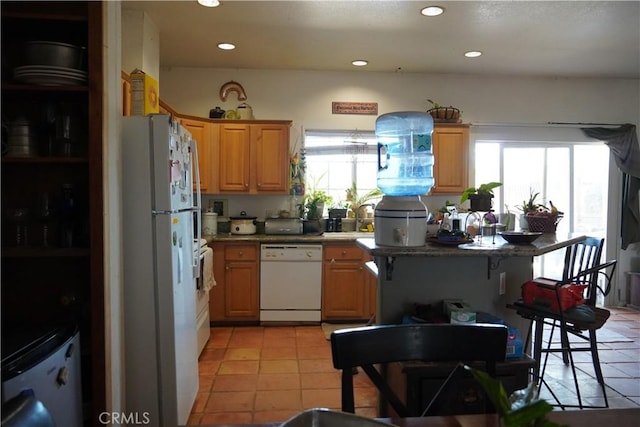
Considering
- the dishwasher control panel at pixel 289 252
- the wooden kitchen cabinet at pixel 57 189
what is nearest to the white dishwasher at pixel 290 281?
the dishwasher control panel at pixel 289 252

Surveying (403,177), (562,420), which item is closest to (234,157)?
(403,177)

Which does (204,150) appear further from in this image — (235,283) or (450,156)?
(450,156)

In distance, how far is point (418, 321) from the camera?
2.18m

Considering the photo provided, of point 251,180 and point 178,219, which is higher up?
point 251,180

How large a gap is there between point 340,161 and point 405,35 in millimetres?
1738

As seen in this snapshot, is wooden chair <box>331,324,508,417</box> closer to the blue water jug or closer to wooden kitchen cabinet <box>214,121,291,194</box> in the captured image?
the blue water jug

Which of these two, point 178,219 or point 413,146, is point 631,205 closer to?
point 413,146

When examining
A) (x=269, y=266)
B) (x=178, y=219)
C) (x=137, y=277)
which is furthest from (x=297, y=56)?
(x=137, y=277)

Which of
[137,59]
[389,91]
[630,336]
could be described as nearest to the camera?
[137,59]

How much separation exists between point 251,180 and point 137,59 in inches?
68.4

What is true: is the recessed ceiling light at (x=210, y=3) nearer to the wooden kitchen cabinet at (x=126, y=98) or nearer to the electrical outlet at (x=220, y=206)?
the wooden kitchen cabinet at (x=126, y=98)

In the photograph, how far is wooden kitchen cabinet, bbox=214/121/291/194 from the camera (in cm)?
461

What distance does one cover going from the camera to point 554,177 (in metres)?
5.36

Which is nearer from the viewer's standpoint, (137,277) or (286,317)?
(137,277)
